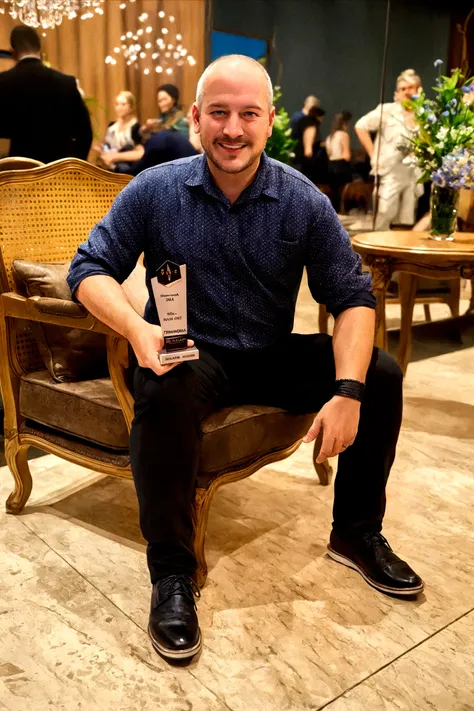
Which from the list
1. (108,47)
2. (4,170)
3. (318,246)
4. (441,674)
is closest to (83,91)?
(108,47)

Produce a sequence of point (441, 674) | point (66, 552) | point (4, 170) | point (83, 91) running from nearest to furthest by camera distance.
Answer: point (441, 674)
point (66, 552)
point (4, 170)
point (83, 91)

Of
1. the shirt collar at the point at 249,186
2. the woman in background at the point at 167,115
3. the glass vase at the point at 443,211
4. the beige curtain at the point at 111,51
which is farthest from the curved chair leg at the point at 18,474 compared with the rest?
the woman in background at the point at 167,115

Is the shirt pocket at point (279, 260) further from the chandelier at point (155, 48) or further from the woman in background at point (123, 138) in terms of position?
the chandelier at point (155, 48)

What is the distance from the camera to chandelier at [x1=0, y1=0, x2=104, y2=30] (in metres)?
3.52

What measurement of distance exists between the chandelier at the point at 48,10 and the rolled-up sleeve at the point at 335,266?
2.65m

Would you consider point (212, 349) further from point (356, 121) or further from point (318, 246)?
point (356, 121)

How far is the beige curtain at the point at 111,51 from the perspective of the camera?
149 inches

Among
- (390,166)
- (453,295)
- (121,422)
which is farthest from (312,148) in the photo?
(121,422)

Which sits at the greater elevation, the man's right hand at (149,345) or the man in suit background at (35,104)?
the man in suit background at (35,104)

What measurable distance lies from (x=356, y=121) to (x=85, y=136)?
3330 mm

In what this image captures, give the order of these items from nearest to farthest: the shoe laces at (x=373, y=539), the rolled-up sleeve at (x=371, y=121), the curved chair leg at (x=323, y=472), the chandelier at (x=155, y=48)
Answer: the shoe laces at (x=373, y=539) < the curved chair leg at (x=323, y=472) < the chandelier at (x=155, y=48) < the rolled-up sleeve at (x=371, y=121)

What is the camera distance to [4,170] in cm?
206

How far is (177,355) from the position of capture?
1440mm

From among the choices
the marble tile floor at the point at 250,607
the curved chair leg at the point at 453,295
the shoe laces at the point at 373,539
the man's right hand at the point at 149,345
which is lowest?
the marble tile floor at the point at 250,607
